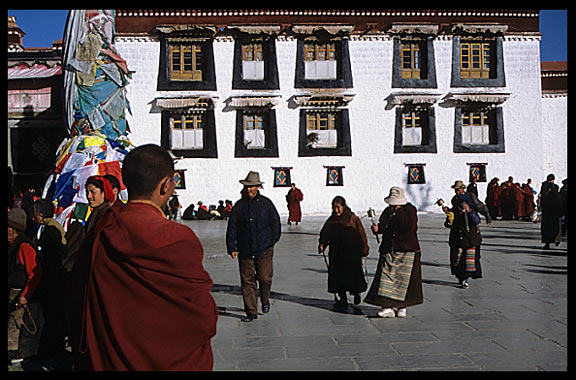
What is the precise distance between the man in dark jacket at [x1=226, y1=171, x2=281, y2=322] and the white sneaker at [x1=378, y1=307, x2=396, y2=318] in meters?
1.30

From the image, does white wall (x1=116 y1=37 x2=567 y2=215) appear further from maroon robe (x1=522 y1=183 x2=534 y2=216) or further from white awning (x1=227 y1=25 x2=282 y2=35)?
maroon robe (x1=522 y1=183 x2=534 y2=216)

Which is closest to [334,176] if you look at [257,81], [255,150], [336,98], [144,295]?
[336,98]

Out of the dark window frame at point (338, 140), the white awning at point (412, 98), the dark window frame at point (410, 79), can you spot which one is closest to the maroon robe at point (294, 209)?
the dark window frame at point (338, 140)

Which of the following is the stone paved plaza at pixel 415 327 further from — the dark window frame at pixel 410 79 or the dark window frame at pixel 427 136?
the dark window frame at pixel 410 79

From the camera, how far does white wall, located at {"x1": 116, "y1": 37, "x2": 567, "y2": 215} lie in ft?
73.9

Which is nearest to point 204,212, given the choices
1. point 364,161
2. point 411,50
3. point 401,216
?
point 364,161

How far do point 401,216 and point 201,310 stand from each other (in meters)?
4.41

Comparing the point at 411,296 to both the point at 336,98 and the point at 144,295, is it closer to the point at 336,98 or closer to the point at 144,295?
the point at 144,295

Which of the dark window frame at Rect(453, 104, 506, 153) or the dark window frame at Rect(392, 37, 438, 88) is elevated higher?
the dark window frame at Rect(392, 37, 438, 88)

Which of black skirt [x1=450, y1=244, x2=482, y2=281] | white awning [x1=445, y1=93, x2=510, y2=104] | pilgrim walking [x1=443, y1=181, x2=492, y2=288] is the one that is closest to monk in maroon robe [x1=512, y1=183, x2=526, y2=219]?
white awning [x1=445, y1=93, x2=510, y2=104]

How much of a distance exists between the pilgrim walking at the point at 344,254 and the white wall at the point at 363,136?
51.4ft

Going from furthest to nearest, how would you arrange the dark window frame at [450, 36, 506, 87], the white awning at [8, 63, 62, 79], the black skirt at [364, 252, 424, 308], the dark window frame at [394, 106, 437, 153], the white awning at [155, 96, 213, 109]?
1. the dark window frame at [450, 36, 506, 87]
2. the dark window frame at [394, 106, 437, 153]
3. the white awning at [155, 96, 213, 109]
4. the white awning at [8, 63, 62, 79]
5. the black skirt at [364, 252, 424, 308]

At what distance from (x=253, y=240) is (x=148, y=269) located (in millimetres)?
4169
